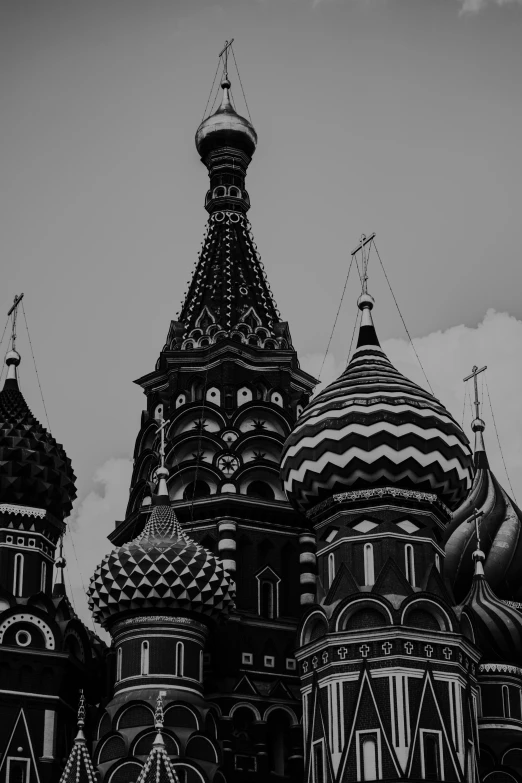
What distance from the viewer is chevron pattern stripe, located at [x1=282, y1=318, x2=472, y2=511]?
1391 inches

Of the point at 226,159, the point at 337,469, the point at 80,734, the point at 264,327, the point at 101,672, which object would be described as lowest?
the point at 80,734

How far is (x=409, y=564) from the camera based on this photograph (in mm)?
34969

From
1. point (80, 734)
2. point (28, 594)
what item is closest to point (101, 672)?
point (28, 594)

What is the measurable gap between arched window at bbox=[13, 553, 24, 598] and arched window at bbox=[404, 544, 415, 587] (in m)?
7.38

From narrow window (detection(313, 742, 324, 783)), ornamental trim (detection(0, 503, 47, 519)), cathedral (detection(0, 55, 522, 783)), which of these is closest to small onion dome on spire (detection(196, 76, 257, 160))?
cathedral (detection(0, 55, 522, 783))

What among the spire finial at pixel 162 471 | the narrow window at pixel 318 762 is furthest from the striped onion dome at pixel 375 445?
the narrow window at pixel 318 762

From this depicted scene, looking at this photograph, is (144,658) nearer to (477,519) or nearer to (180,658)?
(180,658)

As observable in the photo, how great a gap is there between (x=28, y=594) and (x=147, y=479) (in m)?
4.21

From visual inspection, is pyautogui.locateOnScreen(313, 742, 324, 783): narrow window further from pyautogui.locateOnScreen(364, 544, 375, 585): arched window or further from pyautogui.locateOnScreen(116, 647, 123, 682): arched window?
pyautogui.locateOnScreen(116, 647, 123, 682): arched window

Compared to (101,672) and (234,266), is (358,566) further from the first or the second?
(234,266)

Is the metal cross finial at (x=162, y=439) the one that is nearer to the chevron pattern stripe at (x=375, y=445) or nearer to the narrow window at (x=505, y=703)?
the chevron pattern stripe at (x=375, y=445)

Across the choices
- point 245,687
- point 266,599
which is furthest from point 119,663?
point 266,599

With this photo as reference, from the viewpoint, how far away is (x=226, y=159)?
43.6 meters

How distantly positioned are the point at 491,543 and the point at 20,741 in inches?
445
